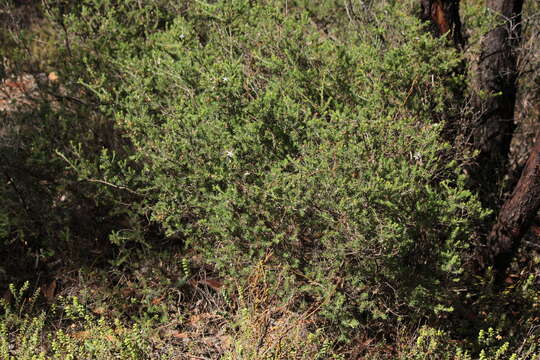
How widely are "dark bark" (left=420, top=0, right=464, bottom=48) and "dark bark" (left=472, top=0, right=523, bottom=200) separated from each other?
10.4 inches

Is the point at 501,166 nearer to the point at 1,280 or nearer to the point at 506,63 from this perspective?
the point at 506,63

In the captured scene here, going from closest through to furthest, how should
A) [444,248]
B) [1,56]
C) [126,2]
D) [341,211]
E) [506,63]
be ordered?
[341,211] → [444,248] → [506,63] → [126,2] → [1,56]

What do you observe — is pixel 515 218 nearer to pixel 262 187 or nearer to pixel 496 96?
pixel 496 96

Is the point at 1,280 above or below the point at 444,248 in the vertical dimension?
below

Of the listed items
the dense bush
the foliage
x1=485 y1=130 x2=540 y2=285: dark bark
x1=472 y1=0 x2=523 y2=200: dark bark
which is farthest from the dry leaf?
x1=472 y1=0 x2=523 y2=200: dark bark

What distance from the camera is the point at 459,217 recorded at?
328cm

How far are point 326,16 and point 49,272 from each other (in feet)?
8.95

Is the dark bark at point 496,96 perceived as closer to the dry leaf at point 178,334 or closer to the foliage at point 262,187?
the foliage at point 262,187

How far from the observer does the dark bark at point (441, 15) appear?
3662mm

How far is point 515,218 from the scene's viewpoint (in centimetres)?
351

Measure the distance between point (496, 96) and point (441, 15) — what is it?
64cm

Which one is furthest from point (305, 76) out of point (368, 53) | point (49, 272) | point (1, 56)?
point (1, 56)

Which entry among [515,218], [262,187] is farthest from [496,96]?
[262,187]

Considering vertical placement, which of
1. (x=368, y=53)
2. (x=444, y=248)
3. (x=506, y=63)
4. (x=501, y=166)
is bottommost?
(x=444, y=248)
